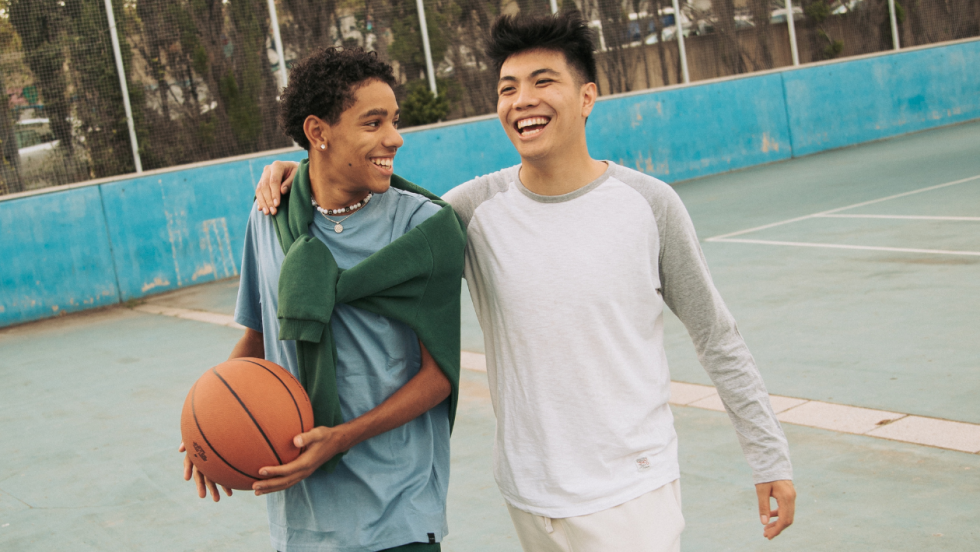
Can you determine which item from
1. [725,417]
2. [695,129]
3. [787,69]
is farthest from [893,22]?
[725,417]

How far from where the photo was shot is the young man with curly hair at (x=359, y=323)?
2.21 m

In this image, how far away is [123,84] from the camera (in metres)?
12.0

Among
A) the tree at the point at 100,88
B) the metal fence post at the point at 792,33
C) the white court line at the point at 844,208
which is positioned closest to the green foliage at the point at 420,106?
the tree at the point at 100,88

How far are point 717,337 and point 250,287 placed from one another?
4.18 feet

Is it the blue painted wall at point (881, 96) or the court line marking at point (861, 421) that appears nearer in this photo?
the court line marking at point (861, 421)

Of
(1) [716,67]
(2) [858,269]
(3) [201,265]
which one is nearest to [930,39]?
(1) [716,67]

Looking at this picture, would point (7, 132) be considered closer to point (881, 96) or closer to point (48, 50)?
point (48, 50)

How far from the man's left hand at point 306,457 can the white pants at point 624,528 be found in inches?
20.2

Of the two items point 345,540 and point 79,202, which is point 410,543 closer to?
point 345,540

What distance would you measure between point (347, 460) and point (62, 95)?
35.8 ft

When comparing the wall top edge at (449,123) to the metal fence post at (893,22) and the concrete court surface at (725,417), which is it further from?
the concrete court surface at (725,417)

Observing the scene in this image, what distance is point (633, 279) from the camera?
7.49ft

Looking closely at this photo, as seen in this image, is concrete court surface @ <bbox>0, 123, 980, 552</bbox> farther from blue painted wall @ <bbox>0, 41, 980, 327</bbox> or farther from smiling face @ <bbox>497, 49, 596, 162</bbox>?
smiling face @ <bbox>497, 49, 596, 162</bbox>

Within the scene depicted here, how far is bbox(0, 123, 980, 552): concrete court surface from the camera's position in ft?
12.5
